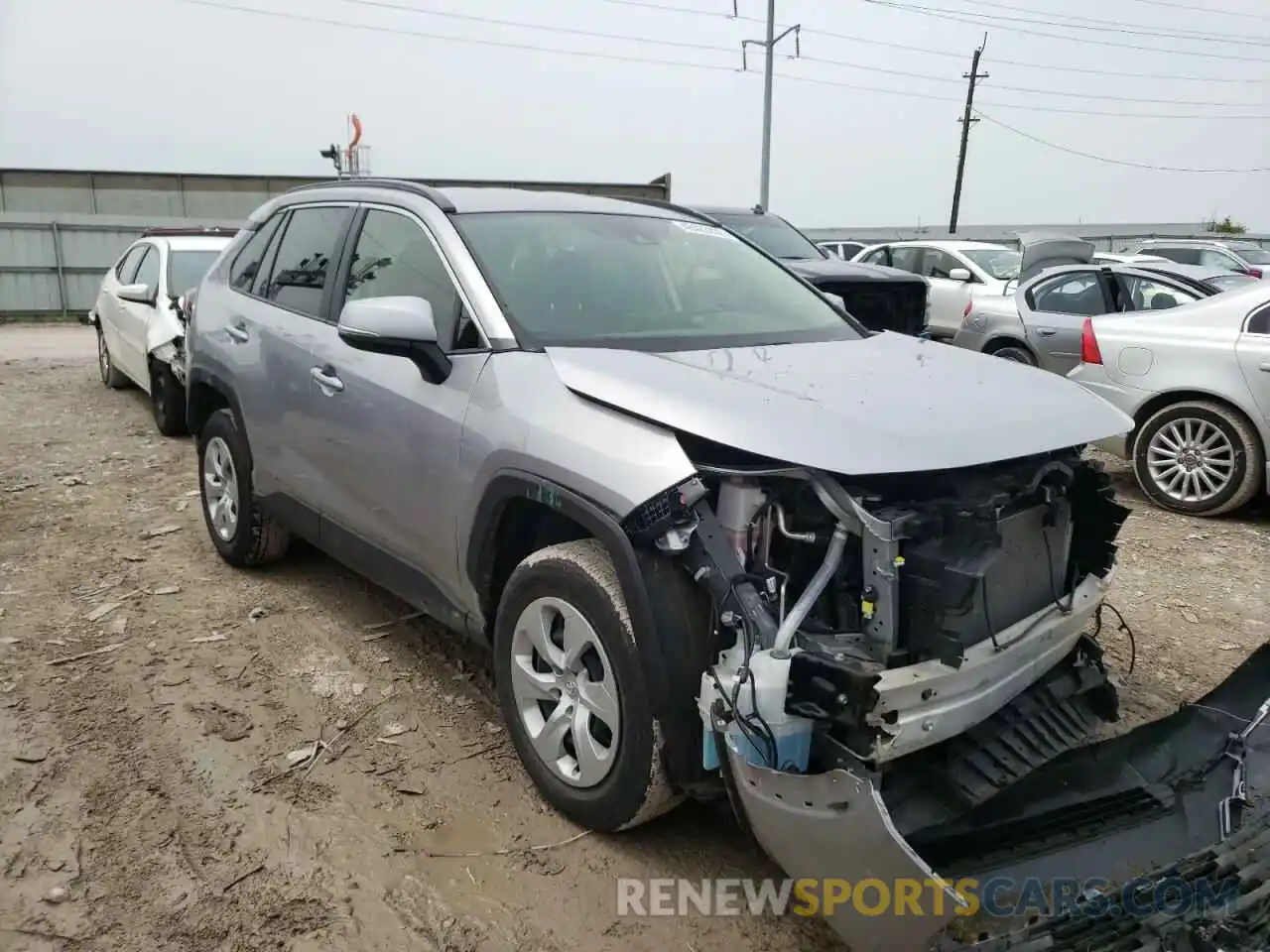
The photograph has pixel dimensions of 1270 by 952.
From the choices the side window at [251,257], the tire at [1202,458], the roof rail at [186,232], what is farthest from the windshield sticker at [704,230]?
the roof rail at [186,232]

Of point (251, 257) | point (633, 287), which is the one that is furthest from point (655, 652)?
point (251, 257)

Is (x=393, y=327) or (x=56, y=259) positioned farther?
(x=56, y=259)

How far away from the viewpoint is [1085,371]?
265 inches

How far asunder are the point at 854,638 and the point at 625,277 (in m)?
1.75

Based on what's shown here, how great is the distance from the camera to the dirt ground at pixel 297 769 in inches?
99.7

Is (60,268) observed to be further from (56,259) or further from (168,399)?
(168,399)

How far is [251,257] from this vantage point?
4668 mm

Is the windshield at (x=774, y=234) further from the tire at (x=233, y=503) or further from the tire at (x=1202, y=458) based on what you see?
the tire at (x=233, y=503)

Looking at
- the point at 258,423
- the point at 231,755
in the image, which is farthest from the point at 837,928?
the point at 258,423

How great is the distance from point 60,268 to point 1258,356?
24245mm

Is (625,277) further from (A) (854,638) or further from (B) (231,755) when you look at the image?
(B) (231,755)

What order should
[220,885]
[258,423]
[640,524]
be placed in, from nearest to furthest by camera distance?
[640,524], [220,885], [258,423]

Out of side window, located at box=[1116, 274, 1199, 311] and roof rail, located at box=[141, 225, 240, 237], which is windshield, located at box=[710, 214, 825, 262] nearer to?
side window, located at box=[1116, 274, 1199, 311]

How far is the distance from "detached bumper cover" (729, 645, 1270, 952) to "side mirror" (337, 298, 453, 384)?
159 cm
